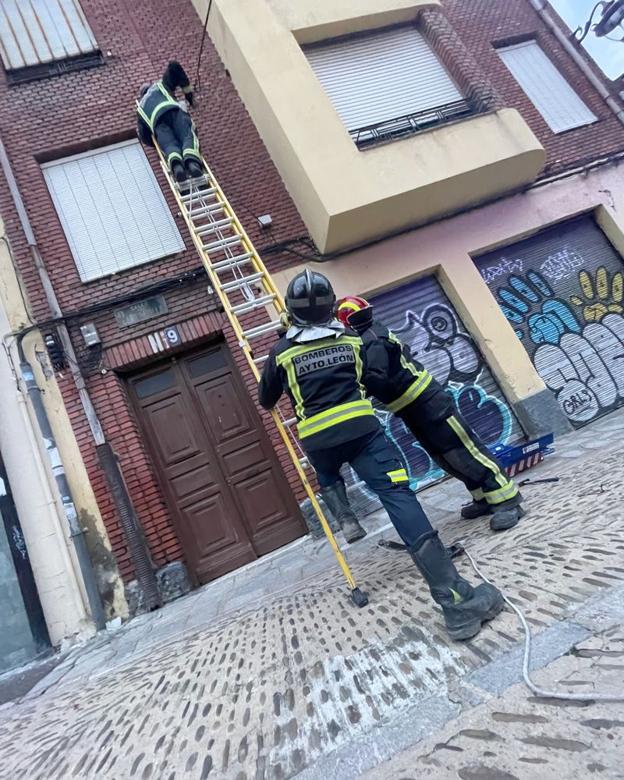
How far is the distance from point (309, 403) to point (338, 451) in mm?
313

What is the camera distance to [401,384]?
120 inches

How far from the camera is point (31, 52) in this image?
6852 millimetres

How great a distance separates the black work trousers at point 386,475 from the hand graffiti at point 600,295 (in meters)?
6.01

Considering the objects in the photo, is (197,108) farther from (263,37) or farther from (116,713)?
(116,713)

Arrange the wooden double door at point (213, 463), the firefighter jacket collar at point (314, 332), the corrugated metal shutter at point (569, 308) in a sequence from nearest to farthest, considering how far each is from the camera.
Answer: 1. the firefighter jacket collar at point (314, 332)
2. the wooden double door at point (213, 463)
3. the corrugated metal shutter at point (569, 308)

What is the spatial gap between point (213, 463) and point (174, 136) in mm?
4170

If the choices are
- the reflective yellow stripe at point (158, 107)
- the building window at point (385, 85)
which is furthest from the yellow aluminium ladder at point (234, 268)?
the building window at point (385, 85)

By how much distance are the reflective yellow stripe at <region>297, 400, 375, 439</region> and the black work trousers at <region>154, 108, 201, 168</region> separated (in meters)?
4.50

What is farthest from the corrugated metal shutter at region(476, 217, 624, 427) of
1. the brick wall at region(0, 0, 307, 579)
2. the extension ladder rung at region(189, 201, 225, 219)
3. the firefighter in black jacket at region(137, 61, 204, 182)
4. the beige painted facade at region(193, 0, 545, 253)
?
the firefighter in black jacket at region(137, 61, 204, 182)

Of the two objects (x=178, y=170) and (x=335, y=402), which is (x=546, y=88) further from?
(x=335, y=402)

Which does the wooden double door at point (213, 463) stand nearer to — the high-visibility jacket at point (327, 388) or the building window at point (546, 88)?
the high-visibility jacket at point (327, 388)

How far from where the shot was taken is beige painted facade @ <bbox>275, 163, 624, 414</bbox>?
6223mm

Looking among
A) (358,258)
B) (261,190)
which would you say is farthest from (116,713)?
(261,190)

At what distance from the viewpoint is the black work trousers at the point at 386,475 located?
2.13 m
